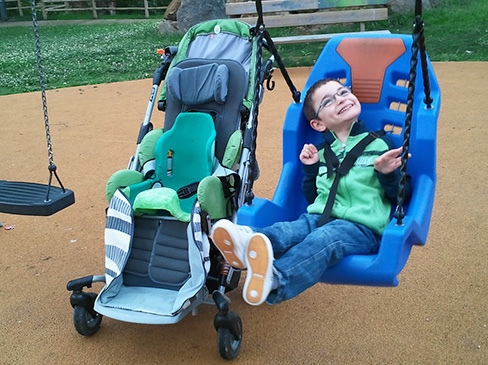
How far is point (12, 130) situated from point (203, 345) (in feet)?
16.9

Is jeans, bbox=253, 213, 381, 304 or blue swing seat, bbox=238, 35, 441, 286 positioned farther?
blue swing seat, bbox=238, 35, 441, 286

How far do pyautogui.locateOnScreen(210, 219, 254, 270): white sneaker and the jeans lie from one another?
16 cm

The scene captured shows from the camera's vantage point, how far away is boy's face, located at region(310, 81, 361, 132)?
9.70ft

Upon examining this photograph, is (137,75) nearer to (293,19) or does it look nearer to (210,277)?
(293,19)

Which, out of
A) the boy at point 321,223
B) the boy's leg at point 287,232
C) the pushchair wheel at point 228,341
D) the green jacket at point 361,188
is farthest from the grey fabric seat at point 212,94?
the pushchair wheel at point 228,341

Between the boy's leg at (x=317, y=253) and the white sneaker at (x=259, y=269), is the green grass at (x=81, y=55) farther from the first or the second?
the white sneaker at (x=259, y=269)

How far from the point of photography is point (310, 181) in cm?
309

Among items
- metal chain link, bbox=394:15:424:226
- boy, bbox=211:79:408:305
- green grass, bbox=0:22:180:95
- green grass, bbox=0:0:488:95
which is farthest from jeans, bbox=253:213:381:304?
green grass, bbox=0:22:180:95

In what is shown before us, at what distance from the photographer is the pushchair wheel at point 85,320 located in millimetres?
3111

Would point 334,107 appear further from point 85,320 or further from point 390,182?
point 85,320

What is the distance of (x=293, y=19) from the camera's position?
10.1 meters

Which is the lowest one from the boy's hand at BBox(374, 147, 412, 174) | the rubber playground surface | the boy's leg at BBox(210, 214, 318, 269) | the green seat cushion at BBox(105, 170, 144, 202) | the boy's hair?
the rubber playground surface

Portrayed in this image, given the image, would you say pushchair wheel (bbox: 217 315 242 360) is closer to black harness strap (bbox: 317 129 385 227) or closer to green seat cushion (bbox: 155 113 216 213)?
black harness strap (bbox: 317 129 385 227)

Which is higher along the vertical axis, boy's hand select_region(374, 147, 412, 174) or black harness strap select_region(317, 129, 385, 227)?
boy's hand select_region(374, 147, 412, 174)
